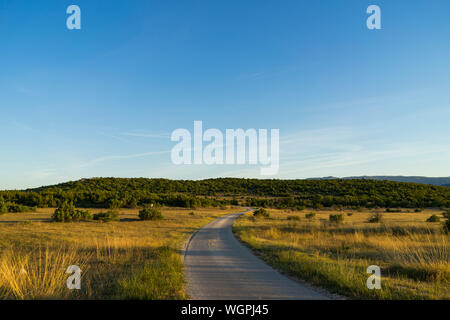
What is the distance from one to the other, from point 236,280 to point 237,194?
3615 inches

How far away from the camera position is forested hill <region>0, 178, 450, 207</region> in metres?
55.1

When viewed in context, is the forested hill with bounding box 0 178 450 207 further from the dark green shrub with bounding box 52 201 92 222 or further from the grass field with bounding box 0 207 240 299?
the grass field with bounding box 0 207 240 299

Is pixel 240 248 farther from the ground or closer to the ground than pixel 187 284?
closer to the ground

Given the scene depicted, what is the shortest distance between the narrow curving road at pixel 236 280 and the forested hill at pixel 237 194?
43.9 meters

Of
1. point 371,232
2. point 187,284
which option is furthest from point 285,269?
point 371,232

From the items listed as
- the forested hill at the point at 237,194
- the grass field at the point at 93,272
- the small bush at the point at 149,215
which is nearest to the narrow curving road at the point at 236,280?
the grass field at the point at 93,272

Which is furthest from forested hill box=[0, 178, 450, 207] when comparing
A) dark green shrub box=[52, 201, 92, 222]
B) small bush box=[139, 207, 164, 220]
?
dark green shrub box=[52, 201, 92, 222]

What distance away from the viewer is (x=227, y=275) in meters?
8.90

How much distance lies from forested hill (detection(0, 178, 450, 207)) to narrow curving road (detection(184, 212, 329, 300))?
144 ft

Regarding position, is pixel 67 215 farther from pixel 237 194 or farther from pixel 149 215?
pixel 237 194

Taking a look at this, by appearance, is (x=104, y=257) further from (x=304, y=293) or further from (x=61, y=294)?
(x=304, y=293)

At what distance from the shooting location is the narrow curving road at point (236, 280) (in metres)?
6.80
